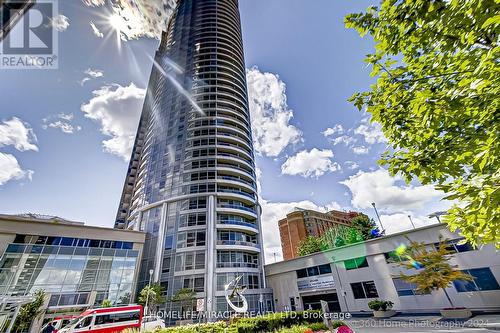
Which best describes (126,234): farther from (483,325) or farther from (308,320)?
(483,325)

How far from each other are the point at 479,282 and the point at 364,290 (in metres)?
10.5

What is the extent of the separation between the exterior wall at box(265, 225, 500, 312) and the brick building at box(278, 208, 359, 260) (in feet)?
147

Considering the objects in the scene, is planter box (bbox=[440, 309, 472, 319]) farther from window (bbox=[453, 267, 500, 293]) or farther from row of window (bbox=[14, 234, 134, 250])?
row of window (bbox=[14, 234, 134, 250])

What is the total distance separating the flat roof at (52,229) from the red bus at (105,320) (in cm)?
1577

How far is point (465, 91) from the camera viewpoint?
3.59 m

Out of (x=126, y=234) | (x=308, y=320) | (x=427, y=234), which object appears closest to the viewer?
(x=308, y=320)

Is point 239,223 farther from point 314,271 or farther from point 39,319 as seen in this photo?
point 39,319

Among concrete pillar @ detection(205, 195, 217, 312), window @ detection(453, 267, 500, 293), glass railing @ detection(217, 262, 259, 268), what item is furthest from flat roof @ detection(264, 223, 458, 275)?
concrete pillar @ detection(205, 195, 217, 312)

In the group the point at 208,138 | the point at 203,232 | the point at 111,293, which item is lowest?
the point at 111,293

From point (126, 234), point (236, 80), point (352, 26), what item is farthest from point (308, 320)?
point (236, 80)

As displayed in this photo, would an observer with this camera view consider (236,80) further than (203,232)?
Yes

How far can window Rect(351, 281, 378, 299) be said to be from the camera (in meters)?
24.5

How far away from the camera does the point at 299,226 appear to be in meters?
80.1

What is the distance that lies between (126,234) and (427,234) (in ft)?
131
